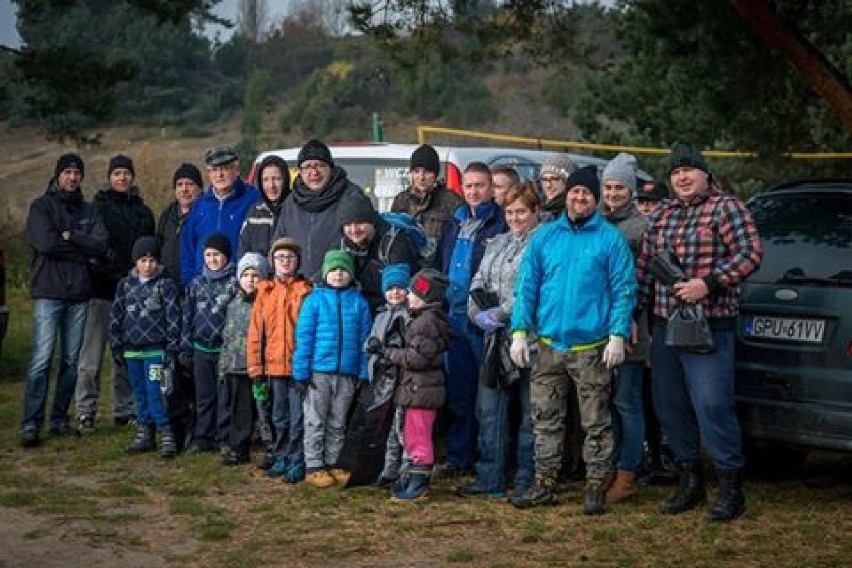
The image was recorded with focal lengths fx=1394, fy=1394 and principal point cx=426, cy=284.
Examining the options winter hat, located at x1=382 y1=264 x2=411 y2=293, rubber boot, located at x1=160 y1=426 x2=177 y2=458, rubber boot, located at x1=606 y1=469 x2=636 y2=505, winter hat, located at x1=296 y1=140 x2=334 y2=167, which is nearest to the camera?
rubber boot, located at x1=606 y1=469 x2=636 y2=505

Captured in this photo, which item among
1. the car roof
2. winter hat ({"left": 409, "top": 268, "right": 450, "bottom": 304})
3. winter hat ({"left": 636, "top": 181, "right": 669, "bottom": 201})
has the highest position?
the car roof

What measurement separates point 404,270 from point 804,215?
241 cm

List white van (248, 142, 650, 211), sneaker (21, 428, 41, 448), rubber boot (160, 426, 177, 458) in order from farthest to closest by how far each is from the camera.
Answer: white van (248, 142, 650, 211)
sneaker (21, 428, 41, 448)
rubber boot (160, 426, 177, 458)

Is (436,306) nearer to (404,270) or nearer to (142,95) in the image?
(404,270)

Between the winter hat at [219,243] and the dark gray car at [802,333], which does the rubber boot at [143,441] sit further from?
the dark gray car at [802,333]

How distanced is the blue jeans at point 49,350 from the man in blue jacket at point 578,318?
158 inches

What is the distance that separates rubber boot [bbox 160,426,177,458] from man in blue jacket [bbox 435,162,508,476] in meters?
1.97

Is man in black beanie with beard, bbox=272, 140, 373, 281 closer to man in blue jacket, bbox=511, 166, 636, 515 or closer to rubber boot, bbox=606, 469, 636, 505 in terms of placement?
man in blue jacket, bbox=511, 166, 636, 515

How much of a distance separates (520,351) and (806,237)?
1.85 m

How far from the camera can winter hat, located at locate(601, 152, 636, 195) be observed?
8.04m

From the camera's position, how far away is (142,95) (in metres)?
49.7

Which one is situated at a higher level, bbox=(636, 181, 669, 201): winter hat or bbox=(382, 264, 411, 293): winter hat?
bbox=(636, 181, 669, 201): winter hat

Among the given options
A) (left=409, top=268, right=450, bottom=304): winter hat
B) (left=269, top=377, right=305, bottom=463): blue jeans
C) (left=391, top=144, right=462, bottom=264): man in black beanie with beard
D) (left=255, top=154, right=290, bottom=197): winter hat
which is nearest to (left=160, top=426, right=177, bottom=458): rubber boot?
(left=269, top=377, right=305, bottom=463): blue jeans

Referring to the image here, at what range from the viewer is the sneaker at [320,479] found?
8.57 metres
